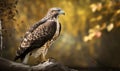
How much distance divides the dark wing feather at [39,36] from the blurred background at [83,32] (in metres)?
1.58

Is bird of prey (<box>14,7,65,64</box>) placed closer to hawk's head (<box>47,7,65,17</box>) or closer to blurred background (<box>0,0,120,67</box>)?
hawk's head (<box>47,7,65,17</box>)

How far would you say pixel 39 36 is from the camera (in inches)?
116

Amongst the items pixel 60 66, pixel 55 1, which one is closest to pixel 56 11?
pixel 60 66

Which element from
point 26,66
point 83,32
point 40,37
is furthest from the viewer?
point 83,32

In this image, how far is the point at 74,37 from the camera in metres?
4.68

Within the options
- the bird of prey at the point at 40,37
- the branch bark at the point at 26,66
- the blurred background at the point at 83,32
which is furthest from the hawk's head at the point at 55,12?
the blurred background at the point at 83,32

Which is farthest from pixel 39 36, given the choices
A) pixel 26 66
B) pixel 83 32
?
pixel 83 32

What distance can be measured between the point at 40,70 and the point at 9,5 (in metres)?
0.65

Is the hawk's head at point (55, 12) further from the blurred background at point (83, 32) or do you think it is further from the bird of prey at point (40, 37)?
the blurred background at point (83, 32)

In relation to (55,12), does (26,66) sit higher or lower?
lower

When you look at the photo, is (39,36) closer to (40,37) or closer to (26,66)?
(40,37)

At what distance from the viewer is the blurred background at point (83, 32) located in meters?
4.58

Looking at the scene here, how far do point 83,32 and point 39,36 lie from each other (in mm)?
1774

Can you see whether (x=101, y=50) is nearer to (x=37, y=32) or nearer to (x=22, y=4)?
(x=22, y=4)
